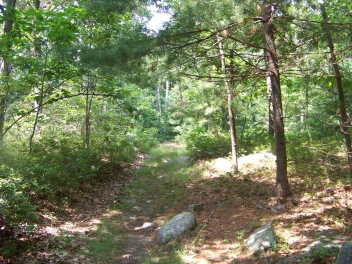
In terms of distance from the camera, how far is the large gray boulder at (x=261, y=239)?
16.6 ft

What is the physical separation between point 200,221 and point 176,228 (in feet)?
2.67

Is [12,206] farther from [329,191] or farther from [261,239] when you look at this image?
[329,191]

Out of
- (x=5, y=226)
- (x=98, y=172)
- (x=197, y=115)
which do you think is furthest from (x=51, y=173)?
(x=197, y=115)

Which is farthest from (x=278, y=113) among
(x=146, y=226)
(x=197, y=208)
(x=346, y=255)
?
(x=146, y=226)

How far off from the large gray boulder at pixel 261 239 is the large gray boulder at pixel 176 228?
159 centimetres

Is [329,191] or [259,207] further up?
[329,191]

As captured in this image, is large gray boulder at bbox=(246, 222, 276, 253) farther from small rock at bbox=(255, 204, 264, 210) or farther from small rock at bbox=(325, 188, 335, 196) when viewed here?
small rock at bbox=(325, 188, 335, 196)

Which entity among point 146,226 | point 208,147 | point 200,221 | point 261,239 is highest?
point 208,147

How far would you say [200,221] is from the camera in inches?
279

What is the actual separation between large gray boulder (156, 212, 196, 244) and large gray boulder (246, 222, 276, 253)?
159cm

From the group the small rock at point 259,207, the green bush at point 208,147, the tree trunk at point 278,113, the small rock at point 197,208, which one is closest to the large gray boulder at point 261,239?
the small rock at point 259,207

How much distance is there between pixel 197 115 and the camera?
825 inches

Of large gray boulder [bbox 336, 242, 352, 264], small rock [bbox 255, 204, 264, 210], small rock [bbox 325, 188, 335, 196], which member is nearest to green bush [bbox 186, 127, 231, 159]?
small rock [bbox 255, 204, 264, 210]

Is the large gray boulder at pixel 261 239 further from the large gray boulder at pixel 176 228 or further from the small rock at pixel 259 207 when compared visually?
the large gray boulder at pixel 176 228
